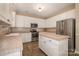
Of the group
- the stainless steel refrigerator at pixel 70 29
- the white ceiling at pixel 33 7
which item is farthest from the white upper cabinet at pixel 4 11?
the stainless steel refrigerator at pixel 70 29

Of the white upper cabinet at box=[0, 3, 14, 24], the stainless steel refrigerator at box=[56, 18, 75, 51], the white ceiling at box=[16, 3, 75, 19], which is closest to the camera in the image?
the white upper cabinet at box=[0, 3, 14, 24]

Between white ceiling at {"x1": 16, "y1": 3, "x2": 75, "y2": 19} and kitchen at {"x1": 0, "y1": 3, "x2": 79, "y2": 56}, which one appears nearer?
kitchen at {"x1": 0, "y1": 3, "x2": 79, "y2": 56}

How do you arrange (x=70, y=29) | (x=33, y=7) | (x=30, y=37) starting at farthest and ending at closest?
1. (x=70, y=29)
2. (x=30, y=37)
3. (x=33, y=7)

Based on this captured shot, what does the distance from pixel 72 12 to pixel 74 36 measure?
785 mm

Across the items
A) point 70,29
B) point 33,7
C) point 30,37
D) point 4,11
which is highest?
point 33,7

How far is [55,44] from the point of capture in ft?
5.07

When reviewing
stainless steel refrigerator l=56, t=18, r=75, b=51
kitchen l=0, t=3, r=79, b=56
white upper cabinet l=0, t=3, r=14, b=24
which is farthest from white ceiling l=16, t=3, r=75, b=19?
stainless steel refrigerator l=56, t=18, r=75, b=51

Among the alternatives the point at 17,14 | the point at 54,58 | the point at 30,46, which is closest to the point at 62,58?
the point at 54,58

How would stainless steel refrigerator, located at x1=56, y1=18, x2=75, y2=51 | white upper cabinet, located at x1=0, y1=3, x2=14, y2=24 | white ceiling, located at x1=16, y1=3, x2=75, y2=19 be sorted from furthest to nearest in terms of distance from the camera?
stainless steel refrigerator, located at x1=56, y1=18, x2=75, y2=51, white ceiling, located at x1=16, y1=3, x2=75, y2=19, white upper cabinet, located at x1=0, y1=3, x2=14, y2=24

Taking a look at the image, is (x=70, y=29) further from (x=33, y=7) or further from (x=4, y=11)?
(x=4, y=11)

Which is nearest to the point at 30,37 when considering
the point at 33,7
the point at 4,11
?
the point at 33,7

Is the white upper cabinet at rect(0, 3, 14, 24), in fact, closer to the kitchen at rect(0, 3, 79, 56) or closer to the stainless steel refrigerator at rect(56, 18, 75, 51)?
the kitchen at rect(0, 3, 79, 56)

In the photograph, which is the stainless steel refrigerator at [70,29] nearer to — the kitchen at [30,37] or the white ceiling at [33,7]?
the kitchen at [30,37]

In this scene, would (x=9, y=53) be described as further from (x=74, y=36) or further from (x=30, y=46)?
(x=74, y=36)
